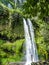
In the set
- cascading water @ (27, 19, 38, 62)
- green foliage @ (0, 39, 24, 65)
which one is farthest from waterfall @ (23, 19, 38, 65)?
green foliage @ (0, 39, 24, 65)

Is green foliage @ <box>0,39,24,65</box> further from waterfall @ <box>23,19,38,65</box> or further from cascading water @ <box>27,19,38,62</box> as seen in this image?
cascading water @ <box>27,19,38,62</box>

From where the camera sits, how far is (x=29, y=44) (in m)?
18.0

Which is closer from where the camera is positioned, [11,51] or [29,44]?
[11,51]

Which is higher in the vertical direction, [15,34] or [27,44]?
[15,34]

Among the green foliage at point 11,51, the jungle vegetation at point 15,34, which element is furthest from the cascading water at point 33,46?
the green foliage at point 11,51

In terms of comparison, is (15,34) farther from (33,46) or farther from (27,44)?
(33,46)

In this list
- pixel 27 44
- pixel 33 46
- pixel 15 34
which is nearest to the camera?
pixel 33 46

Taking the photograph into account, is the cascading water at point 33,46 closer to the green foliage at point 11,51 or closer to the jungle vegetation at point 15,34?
the jungle vegetation at point 15,34

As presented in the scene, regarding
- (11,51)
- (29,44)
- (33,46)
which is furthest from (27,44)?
(11,51)

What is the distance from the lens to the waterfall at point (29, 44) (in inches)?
676

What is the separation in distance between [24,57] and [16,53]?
2.10 ft

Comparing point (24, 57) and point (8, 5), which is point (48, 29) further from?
point (8, 5)

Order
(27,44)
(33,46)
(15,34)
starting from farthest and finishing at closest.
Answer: (15,34) < (27,44) < (33,46)

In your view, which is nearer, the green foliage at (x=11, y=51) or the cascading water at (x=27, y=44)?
the green foliage at (x=11, y=51)
